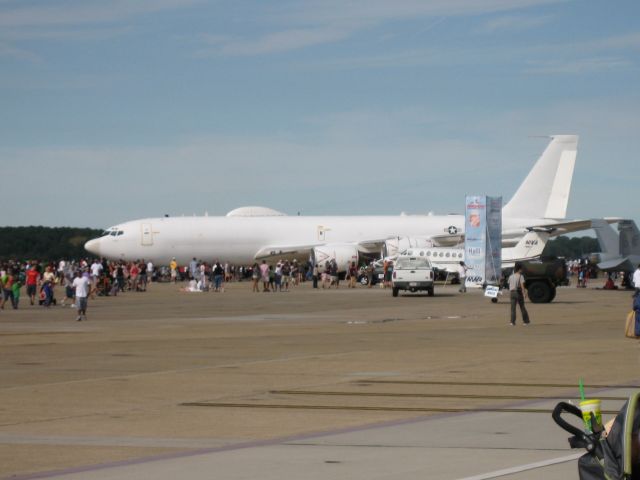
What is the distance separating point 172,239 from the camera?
80.1 metres

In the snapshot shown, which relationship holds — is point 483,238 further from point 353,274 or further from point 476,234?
point 353,274

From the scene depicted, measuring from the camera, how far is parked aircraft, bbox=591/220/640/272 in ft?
205

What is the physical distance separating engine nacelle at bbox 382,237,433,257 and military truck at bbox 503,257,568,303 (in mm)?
31101

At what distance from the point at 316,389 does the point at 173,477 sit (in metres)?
6.93

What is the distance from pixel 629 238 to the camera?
210 feet

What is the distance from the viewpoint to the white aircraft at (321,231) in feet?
262

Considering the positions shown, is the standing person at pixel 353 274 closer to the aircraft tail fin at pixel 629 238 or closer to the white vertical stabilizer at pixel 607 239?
the white vertical stabilizer at pixel 607 239

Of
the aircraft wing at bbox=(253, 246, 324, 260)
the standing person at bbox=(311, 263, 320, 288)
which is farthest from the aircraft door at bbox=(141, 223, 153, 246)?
the standing person at bbox=(311, 263, 320, 288)

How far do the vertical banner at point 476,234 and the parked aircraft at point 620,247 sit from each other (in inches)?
527

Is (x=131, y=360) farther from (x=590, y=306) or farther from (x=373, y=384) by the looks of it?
(x=590, y=306)

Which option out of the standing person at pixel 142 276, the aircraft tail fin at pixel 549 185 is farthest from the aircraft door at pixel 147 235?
the aircraft tail fin at pixel 549 185

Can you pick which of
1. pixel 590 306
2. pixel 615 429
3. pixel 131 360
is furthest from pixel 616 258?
pixel 615 429

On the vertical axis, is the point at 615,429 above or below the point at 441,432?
above

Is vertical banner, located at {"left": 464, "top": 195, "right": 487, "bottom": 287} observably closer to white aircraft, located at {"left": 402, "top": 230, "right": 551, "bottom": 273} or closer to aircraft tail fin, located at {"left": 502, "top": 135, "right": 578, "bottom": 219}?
white aircraft, located at {"left": 402, "top": 230, "right": 551, "bottom": 273}
